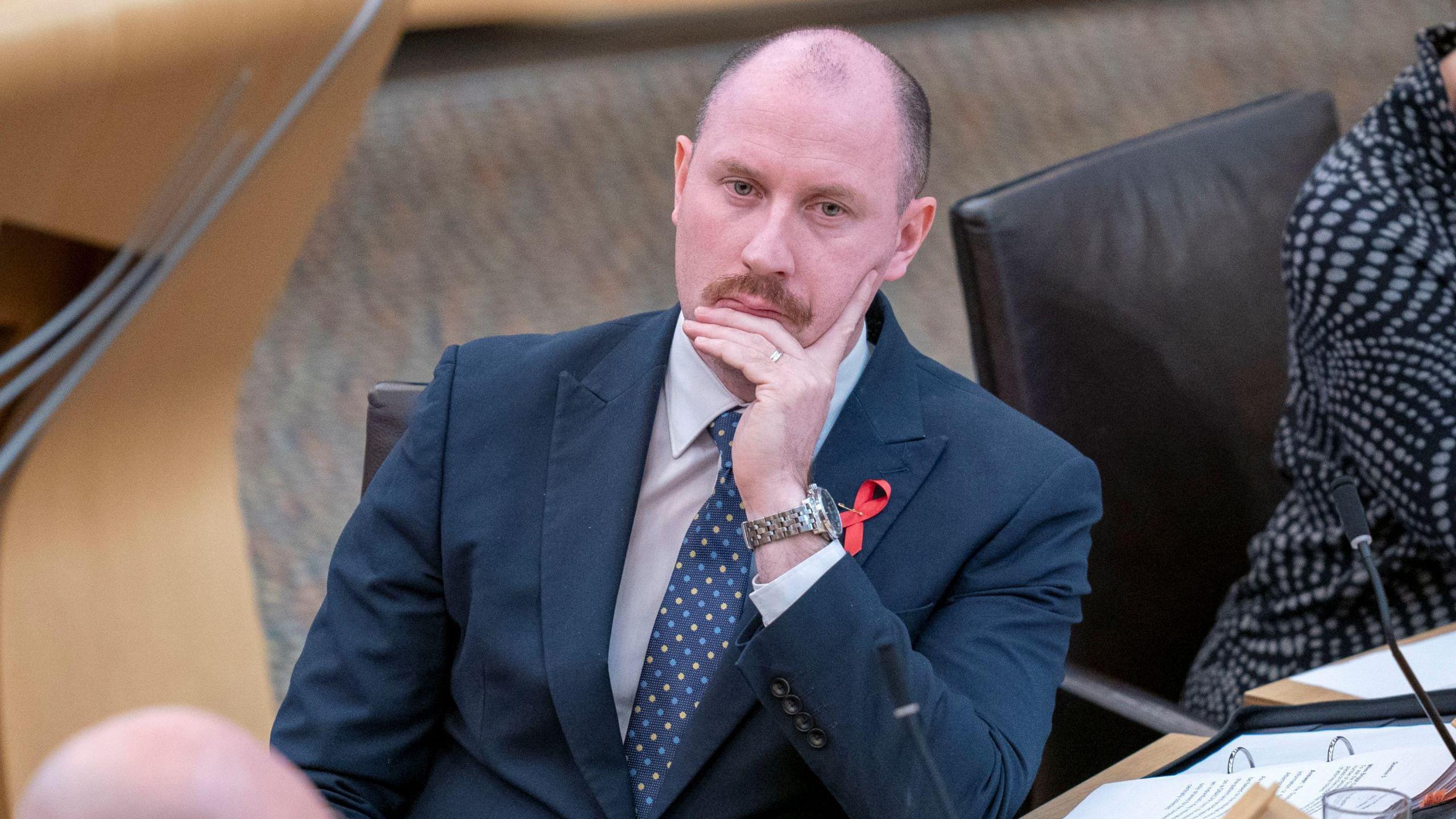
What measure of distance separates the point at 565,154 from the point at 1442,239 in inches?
131

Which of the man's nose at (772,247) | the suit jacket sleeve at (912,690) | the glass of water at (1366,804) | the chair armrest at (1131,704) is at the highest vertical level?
the man's nose at (772,247)

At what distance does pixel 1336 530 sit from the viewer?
72.2 inches

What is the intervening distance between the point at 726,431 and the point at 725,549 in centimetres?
11

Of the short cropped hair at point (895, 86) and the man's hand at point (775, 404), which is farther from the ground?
the short cropped hair at point (895, 86)

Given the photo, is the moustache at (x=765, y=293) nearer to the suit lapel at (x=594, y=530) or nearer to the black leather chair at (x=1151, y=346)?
the suit lapel at (x=594, y=530)

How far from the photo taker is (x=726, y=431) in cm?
133

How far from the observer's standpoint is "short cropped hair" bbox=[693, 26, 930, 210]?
4.23 feet

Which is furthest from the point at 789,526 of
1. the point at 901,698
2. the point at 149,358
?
the point at 149,358

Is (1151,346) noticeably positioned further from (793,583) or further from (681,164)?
(793,583)

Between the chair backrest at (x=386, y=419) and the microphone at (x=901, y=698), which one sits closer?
the microphone at (x=901, y=698)

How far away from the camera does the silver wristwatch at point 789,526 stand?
3.92 ft

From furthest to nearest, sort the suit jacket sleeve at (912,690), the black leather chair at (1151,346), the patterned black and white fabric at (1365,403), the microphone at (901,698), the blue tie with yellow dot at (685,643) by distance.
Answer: the black leather chair at (1151,346) → the patterned black and white fabric at (1365,403) → the blue tie with yellow dot at (685,643) → the suit jacket sleeve at (912,690) → the microphone at (901,698)

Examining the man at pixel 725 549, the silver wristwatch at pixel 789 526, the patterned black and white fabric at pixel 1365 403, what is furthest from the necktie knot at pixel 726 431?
the patterned black and white fabric at pixel 1365 403

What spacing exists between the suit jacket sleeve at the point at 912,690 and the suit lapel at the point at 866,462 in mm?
50
